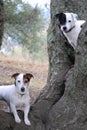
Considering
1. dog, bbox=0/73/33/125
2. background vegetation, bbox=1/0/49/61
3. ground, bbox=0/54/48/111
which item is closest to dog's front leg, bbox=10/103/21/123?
dog, bbox=0/73/33/125

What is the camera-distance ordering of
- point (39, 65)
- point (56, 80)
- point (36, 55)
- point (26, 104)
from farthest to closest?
point (36, 55) < point (39, 65) < point (56, 80) < point (26, 104)

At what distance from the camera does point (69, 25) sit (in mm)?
5859

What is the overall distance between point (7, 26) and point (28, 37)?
1133 mm

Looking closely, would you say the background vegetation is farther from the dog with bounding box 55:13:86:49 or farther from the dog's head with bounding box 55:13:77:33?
the dog's head with bounding box 55:13:77:33

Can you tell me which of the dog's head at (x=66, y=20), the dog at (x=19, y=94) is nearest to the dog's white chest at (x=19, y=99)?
the dog at (x=19, y=94)

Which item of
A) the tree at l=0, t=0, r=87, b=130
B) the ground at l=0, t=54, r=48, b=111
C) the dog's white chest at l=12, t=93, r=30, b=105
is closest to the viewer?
the dog's white chest at l=12, t=93, r=30, b=105

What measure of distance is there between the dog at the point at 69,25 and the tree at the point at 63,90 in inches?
11.4

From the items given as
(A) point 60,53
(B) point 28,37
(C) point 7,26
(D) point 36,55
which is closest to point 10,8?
(C) point 7,26

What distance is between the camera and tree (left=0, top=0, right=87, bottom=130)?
548cm

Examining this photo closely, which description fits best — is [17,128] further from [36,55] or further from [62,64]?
[36,55]

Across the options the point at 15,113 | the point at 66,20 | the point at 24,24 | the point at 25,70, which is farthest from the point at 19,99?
the point at 24,24

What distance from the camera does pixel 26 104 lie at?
5383 millimetres

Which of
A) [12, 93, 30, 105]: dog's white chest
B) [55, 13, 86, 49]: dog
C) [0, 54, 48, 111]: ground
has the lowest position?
[0, 54, 48, 111]: ground

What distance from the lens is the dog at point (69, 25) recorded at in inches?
226
